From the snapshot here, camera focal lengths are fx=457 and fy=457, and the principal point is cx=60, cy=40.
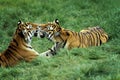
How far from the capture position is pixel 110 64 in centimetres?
695

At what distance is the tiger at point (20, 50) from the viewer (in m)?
7.56

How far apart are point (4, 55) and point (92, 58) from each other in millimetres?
1479

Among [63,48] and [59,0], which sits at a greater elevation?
[59,0]

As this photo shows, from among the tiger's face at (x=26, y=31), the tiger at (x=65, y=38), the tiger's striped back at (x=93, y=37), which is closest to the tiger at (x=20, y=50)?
the tiger's face at (x=26, y=31)

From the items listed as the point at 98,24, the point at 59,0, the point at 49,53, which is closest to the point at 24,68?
the point at 49,53

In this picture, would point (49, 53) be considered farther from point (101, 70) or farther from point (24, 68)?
point (101, 70)

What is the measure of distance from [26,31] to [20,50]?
50 centimetres

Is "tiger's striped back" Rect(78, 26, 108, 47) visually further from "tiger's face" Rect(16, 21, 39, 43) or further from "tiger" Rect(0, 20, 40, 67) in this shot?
"tiger" Rect(0, 20, 40, 67)

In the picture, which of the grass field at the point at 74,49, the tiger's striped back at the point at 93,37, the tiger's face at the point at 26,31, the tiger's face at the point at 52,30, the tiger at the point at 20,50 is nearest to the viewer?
the grass field at the point at 74,49

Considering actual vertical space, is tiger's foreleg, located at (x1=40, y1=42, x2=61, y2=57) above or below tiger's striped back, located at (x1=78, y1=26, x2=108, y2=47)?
below

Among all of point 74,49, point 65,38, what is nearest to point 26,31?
point 65,38

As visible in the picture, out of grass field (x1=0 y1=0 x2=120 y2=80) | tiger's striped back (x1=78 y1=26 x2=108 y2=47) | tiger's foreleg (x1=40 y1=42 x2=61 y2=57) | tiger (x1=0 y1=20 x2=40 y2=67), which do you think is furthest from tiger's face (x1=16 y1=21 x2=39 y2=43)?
tiger's striped back (x1=78 y1=26 x2=108 y2=47)

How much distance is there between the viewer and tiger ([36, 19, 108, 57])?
849 cm

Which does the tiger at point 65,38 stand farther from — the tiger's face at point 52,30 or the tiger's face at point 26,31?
the tiger's face at point 26,31
